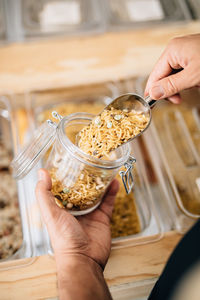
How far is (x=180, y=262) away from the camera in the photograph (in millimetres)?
616

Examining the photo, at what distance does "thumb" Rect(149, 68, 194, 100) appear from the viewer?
0.78 meters

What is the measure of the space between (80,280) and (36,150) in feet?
1.42

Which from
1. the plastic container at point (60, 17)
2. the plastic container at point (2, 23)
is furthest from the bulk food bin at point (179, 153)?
the plastic container at point (2, 23)

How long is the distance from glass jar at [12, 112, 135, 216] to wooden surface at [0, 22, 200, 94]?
56 cm

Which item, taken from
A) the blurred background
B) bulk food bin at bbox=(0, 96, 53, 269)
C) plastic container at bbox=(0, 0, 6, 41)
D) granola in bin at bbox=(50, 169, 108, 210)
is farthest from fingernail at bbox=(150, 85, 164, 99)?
plastic container at bbox=(0, 0, 6, 41)

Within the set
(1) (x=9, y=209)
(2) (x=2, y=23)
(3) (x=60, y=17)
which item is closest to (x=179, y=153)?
(1) (x=9, y=209)

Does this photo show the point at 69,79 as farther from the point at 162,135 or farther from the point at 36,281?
the point at 36,281

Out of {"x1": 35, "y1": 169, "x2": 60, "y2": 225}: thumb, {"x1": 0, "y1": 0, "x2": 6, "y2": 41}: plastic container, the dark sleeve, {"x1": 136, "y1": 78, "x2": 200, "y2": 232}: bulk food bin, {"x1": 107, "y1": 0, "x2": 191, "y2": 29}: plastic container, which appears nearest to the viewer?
the dark sleeve

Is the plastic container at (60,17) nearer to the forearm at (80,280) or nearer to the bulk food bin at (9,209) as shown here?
the bulk food bin at (9,209)

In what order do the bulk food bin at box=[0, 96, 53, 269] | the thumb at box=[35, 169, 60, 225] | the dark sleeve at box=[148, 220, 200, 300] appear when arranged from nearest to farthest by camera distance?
1. the dark sleeve at box=[148, 220, 200, 300]
2. the thumb at box=[35, 169, 60, 225]
3. the bulk food bin at box=[0, 96, 53, 269]

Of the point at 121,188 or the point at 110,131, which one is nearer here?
the point at 110,131

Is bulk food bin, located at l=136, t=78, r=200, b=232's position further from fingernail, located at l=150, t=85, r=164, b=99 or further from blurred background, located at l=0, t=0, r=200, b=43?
blurred background, located at l=0, t=0, r=200, b=43

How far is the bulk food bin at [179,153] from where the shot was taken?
105 centimetres

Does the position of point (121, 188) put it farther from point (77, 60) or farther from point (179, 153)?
point (77, 60)
